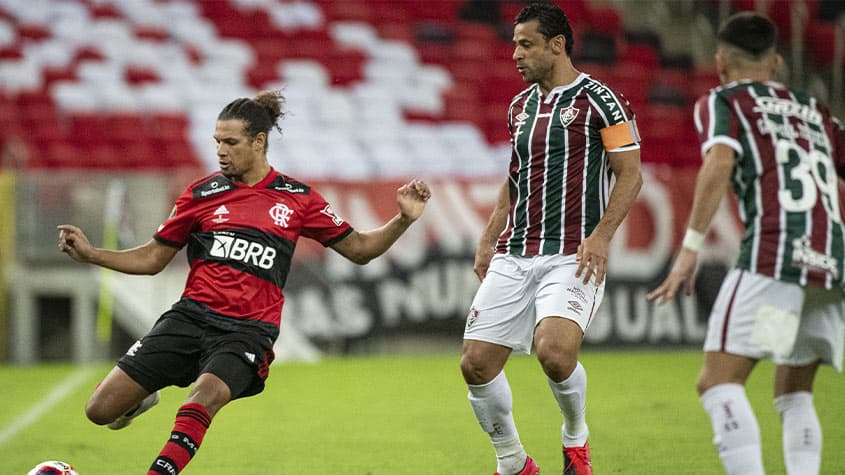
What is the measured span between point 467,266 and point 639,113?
508 cm

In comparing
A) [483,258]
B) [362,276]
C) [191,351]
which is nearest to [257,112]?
[191,351]

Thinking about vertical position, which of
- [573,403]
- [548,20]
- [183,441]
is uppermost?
[548,20]

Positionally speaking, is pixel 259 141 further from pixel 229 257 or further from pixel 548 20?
pixel 548 20

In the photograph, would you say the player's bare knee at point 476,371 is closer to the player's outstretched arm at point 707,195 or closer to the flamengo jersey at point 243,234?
the flamengo jersey at point 243,234

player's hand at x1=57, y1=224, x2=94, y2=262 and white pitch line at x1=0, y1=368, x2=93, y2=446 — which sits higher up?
player's hand at x1=57, y1=224, x2=94, y2=262

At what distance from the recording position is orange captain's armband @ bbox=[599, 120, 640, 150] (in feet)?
16.8

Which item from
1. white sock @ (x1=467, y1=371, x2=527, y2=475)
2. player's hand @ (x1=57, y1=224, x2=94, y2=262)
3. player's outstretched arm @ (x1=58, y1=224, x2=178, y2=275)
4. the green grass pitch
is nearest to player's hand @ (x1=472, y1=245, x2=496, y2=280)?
white sock @ (x1=467, y1=371, x2=527, y2=475)

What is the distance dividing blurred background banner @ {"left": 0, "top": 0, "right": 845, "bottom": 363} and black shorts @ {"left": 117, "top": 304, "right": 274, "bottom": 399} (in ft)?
22.3

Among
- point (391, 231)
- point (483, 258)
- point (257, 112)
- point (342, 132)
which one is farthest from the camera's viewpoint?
point (342, 132)

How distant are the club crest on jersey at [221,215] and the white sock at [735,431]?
7.76 feet

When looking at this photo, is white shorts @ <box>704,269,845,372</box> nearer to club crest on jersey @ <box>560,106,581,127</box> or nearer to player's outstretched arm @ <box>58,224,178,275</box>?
club crest on jersey @ <box>560,106,581,127</box>

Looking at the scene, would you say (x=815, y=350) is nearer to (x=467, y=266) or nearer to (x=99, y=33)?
(x=467, y=266)

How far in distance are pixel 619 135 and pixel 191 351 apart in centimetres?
214

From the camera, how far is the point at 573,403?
17.0 ft
